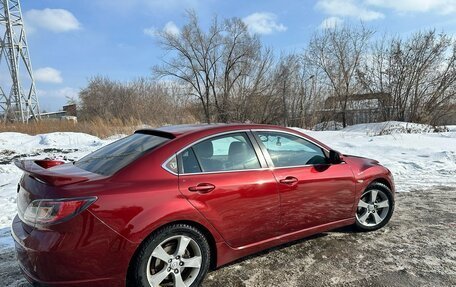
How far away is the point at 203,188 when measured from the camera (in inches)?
130

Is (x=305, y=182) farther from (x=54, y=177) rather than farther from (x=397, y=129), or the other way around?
(x=397, y=129)

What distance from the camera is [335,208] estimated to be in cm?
437

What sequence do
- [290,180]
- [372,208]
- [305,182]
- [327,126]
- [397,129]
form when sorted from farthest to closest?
[327,126] < [397,129] < [372,208] < [305,182] < [290,180]

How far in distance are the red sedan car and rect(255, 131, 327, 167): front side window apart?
14 mm

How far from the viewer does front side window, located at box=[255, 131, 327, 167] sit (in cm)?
400

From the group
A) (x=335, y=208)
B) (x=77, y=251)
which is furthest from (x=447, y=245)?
(x=77, y=251)

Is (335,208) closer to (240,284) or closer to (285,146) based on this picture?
(285,146)

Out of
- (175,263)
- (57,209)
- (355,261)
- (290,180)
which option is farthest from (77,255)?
(355,261)

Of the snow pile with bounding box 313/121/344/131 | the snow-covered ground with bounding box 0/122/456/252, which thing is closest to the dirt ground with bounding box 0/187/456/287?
the snow-covered ground with bounding box 0/122/456/252

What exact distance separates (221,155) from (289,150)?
908 mm

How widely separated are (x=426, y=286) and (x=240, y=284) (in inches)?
68.1

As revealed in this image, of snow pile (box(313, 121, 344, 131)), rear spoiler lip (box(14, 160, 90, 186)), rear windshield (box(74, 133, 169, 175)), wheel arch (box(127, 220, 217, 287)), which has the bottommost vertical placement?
wheel arch (box(127, 220, 217, 287))

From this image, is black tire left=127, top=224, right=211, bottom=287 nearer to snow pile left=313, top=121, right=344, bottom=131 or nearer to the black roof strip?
the black roof strip

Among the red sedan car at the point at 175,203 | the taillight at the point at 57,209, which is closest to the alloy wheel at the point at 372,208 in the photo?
the red sedan car at the point at 175,203
